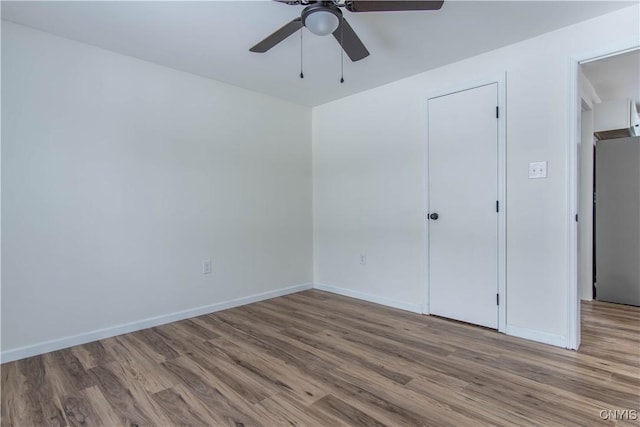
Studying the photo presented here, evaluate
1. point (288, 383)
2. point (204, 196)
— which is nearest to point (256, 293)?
point (204, 196)

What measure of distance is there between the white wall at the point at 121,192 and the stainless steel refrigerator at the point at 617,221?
3.79m

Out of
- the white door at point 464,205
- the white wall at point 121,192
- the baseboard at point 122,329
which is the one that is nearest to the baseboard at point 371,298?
the white door at point 464,205

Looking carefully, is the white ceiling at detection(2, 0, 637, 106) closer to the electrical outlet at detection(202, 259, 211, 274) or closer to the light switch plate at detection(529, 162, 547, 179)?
the light switch plate at detection(529, 162, 547, 179)

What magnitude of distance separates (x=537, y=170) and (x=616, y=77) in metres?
2.08

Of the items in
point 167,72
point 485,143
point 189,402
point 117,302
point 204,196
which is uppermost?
point 167,72

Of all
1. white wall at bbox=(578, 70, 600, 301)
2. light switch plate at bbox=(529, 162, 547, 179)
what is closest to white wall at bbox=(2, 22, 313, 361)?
light switch plate at bbox=(529, 162, 547, 179)

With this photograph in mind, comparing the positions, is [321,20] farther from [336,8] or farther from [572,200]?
[572,200]

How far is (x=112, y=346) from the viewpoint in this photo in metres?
2.53

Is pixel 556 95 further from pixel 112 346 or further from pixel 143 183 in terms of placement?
pixel 112 346

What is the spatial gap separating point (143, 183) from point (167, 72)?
3.54 ft

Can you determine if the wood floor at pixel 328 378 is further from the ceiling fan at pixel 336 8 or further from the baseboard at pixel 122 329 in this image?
the ceiling fan at pixel 336 8

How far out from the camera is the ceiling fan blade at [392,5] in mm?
1646

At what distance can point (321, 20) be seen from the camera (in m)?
1.76

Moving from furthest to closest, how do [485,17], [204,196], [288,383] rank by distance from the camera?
[204,196], [485,17], [288,383]
